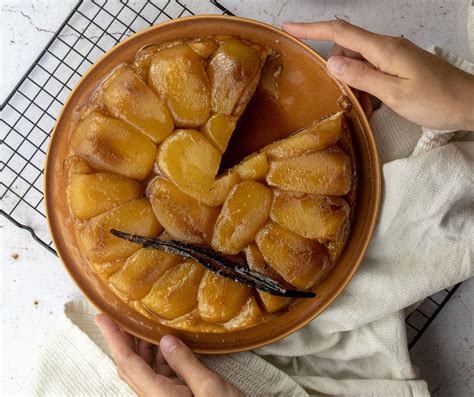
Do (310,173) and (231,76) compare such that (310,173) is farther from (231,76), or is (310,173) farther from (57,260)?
(57,260)

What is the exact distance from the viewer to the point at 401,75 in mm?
1737

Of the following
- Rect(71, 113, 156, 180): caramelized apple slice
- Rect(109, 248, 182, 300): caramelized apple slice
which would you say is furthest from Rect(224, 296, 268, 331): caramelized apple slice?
Rect(71, 113, 156, 180): caramelized apple slice

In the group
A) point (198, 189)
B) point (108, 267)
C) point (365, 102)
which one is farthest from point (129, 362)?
point (365, 102)

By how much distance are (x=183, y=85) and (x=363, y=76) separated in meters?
0.48

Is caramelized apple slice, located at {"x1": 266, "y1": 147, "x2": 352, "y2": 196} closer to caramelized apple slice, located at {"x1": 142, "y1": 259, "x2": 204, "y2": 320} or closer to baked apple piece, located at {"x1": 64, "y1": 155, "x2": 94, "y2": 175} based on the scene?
caramelized apple slice, located at {"x1": 142, "y1": 259, "x2": 204, "y2": 320}

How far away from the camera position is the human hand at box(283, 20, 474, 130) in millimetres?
1717

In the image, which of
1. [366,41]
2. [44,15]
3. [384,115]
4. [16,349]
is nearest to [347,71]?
[366,41]

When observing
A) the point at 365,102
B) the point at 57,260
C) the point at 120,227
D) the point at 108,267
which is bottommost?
the point at 57,260

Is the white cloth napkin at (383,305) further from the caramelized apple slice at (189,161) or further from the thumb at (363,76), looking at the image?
the caramelized apple slice at (189,161)

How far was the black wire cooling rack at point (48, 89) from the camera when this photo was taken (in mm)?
2029

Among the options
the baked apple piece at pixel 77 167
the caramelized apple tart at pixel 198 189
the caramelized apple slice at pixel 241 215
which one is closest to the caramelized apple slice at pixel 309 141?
the caramelized apple tart at pixel 198 189

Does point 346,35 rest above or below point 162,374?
above

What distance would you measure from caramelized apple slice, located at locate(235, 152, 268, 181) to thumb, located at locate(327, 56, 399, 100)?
32 centimetres

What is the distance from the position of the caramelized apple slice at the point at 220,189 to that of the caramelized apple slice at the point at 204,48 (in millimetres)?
317
